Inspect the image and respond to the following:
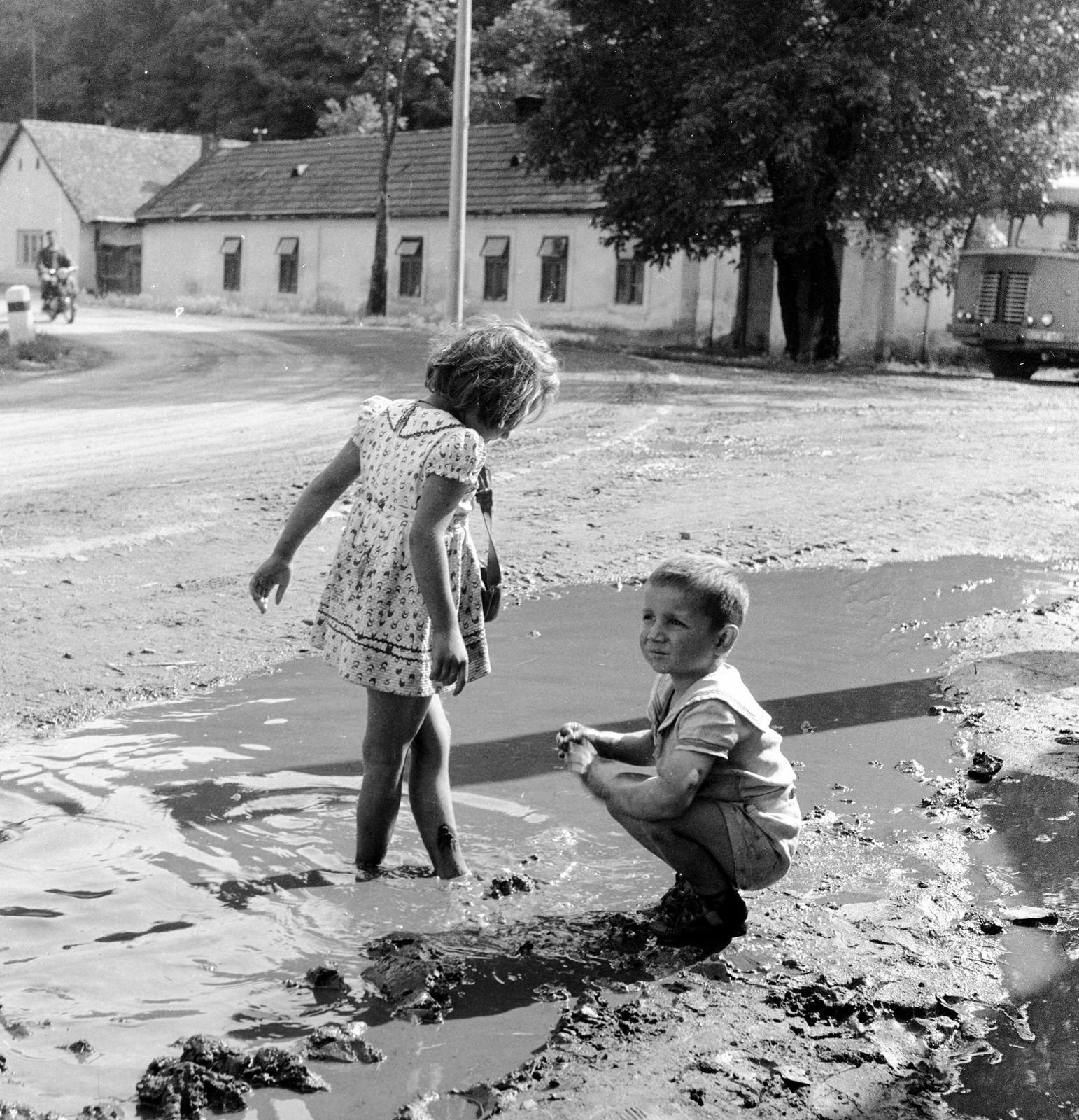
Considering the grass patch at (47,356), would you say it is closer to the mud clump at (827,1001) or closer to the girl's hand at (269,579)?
the girl's hand at (269,579)

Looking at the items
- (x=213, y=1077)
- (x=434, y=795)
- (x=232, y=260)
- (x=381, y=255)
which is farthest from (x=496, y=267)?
(x=213, y=1077)

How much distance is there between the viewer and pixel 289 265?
46375 mm

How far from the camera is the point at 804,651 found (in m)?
7.23

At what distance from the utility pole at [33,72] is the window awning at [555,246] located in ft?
135

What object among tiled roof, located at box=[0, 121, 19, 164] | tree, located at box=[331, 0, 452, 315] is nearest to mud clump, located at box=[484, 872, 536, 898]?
tree, located at box=[331, 0, 452, 315]

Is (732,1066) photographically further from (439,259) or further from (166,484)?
(439,259)

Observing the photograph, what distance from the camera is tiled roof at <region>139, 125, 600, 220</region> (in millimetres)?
40125

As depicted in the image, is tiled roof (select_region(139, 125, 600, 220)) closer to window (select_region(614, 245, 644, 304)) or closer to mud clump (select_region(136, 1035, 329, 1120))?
window (select_region(614, 245, 644, 304))

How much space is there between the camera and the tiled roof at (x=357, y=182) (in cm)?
4012

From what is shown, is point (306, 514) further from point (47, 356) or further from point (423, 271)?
point (423, 271)

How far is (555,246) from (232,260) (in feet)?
46.7

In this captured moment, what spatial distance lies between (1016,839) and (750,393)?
15.9 meters

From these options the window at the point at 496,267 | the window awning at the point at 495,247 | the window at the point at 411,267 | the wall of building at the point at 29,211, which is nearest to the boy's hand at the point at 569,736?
the window at the point at 496,267

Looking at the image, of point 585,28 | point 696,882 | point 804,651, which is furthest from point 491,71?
point 696,882
